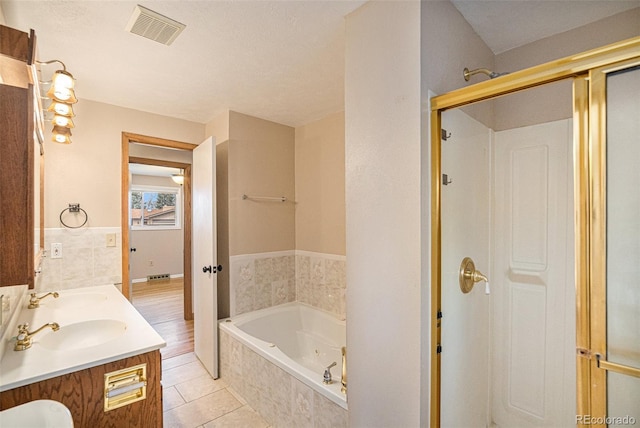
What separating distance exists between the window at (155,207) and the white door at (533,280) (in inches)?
267

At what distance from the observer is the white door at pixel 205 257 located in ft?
8.54

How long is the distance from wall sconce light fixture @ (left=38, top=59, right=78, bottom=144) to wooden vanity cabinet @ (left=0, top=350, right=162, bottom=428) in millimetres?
1492

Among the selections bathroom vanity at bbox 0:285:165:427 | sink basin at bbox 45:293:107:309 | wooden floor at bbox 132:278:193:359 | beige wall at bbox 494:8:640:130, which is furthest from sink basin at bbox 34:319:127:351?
Result: beige wall at bbox 494:8:640:130

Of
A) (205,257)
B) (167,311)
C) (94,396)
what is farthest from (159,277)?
(94,396)

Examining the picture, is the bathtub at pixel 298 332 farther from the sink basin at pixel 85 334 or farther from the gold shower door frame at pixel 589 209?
the gold shower door frame at pixel 589 209

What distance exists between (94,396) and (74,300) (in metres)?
1.19

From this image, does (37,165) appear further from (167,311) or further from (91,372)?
(167,311)

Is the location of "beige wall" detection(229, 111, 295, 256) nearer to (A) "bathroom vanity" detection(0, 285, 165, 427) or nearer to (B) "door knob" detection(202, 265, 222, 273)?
(B) "door knob" detection(202, 265, 222, 273)

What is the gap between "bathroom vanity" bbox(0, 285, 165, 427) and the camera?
1098 millimetres

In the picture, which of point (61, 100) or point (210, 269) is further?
point (210, 269)

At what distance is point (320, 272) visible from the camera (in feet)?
9.64

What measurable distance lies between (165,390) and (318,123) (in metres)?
2.71

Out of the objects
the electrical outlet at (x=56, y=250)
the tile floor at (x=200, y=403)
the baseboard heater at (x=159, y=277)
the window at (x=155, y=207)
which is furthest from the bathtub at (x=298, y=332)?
the window at (x=155, y=207)

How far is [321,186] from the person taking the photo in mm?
2939
